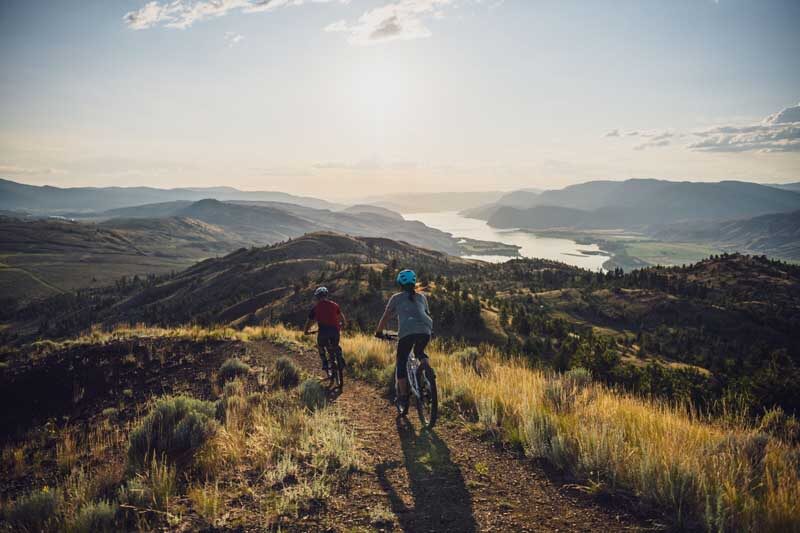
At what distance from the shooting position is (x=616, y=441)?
16.1ft

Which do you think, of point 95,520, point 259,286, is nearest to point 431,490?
point 95,520

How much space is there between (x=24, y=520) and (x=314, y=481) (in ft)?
10.5

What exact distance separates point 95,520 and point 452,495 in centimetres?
394

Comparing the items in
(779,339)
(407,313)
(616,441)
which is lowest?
(779,339)

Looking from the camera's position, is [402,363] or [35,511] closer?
[35,511]

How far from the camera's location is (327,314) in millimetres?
9922

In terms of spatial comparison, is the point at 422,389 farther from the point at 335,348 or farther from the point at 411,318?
the point at 335,348

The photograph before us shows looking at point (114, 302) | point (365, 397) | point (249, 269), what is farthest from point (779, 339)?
point (114, 302)

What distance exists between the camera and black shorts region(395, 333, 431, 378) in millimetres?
6988

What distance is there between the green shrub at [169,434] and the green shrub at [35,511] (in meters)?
0.95

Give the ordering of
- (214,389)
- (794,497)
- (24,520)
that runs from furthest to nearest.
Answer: (214,389) → (24,520) → (794,497)

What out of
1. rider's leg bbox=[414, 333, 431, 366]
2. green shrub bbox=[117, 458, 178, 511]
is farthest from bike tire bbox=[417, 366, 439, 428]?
green shrub bbox=[117, 458, 178, 511]

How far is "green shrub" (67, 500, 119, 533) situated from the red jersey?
19.7 ft

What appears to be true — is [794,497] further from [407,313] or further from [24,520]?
[24,520]
